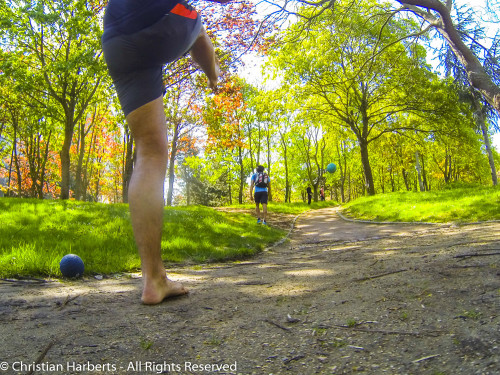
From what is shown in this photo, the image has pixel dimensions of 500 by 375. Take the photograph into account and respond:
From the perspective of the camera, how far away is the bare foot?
1.83 meters

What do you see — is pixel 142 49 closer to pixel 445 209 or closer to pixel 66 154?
pixel 445 209

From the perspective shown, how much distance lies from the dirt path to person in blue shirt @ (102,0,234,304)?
317 millimetres

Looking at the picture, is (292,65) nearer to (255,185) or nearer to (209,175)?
(255,185)

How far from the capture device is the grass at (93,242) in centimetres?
325

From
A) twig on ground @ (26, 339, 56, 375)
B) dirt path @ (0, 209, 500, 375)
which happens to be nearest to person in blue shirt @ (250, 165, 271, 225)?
dirt path @ (0, 209, 500, 375)

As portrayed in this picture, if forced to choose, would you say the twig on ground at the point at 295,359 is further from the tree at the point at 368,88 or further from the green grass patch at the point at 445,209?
the tree at the point at 368,88

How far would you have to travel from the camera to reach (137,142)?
202 cm

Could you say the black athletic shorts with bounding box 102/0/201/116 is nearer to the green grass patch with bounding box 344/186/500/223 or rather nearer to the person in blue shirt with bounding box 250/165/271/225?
the green grass patch with bounding box 344/186/500/223

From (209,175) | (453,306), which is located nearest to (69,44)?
(453,306)

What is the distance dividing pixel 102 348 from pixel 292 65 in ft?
66.4

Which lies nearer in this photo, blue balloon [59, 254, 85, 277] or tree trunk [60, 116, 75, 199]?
blue balloon [59, 254, 85, 277]

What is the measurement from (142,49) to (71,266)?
2171 mm

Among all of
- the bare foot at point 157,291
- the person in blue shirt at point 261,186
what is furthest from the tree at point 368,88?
the bare foot at point 157,291

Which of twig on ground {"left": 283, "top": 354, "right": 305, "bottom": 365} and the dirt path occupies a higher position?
the dirt path
